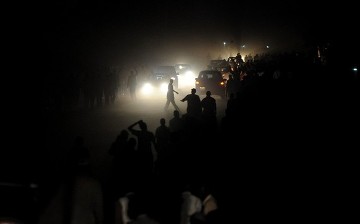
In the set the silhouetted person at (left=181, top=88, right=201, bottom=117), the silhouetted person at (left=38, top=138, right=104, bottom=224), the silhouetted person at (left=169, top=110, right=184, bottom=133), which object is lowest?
the silhouetted person at (left=38, top=138, right=104, bottom=224)

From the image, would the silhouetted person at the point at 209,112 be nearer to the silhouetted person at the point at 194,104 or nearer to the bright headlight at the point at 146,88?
the silhouetted person at the point at 194,104

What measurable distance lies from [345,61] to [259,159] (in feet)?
44.7

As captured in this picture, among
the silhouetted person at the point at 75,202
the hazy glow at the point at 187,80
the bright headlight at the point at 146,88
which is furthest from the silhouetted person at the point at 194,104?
the hazy glow at the point at 187,80

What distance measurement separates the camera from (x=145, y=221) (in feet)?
14.7

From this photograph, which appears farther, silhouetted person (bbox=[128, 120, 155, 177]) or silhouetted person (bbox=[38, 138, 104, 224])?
silhouetted person (bbox=[128, 120, 155, 177])

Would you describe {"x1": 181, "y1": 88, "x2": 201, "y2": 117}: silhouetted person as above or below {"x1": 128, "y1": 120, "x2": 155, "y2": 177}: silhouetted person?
above

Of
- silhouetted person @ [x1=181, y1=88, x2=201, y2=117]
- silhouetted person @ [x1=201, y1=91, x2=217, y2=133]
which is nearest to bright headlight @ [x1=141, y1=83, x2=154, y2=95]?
silhouetted person @ [x1=181, y1=88, x2=201, y2=117]

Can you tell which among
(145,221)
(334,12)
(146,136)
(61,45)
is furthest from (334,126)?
(61,45)

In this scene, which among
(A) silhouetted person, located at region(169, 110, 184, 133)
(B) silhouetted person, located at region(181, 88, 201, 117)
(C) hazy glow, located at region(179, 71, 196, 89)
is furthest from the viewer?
(C) hazy glow, located at region(179, 71, 196, 89)

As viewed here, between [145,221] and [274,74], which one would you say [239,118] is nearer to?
[145,221]

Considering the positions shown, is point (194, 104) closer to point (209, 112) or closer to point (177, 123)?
point (209, 112)

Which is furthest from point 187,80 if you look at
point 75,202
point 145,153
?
point 75,202

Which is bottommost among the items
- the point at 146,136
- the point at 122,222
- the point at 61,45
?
the point at 122,222

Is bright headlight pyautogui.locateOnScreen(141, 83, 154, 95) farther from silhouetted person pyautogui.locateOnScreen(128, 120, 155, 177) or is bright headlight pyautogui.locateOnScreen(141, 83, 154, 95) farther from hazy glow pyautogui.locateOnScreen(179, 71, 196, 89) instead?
silhouetted person pyautogui.locateOnScreen(128, 120, 155, 177)
